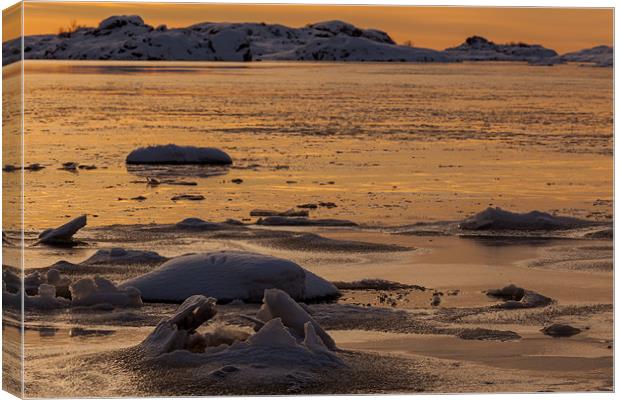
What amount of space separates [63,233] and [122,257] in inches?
50.2

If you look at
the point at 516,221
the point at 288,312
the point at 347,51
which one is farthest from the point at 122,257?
the point at 347,51

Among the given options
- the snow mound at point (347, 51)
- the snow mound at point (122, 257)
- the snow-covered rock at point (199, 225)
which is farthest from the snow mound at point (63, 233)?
the snow mound at point (347, 51)

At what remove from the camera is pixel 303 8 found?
9062mm

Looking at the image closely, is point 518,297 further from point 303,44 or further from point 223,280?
point 303,44

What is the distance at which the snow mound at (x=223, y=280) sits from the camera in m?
9.91

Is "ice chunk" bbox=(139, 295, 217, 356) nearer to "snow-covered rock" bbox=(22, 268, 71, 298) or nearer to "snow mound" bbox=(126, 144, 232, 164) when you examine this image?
"snow-covered rock" bbox=(22, 268, 71, 298)

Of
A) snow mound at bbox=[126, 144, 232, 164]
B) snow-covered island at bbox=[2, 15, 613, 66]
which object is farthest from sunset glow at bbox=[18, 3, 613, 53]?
snow mound at bbox=[126, 144, 232, 164]

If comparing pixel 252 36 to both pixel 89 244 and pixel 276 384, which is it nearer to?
pixel 89 244

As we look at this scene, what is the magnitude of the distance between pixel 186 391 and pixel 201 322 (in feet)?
2.26

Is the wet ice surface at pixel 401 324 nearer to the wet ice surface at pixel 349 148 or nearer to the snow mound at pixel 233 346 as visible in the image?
the snow mound at pixel 233 346

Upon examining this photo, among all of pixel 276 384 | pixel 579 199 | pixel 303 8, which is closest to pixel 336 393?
pixel 276 384

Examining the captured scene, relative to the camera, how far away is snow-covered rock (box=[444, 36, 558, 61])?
12372mm

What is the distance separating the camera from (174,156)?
1803 centimetres

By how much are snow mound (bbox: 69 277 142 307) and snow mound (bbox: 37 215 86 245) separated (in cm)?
277
